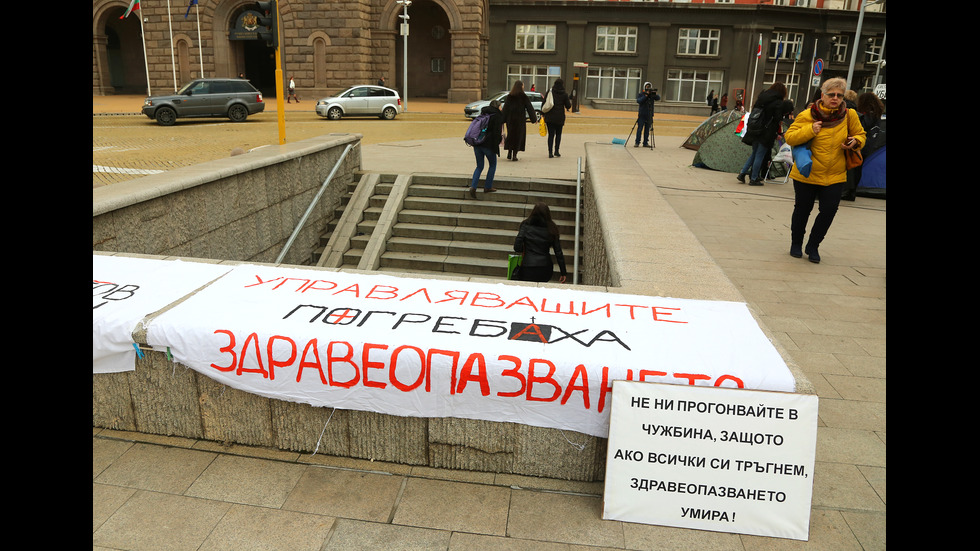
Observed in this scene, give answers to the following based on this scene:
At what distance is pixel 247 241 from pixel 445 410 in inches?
256

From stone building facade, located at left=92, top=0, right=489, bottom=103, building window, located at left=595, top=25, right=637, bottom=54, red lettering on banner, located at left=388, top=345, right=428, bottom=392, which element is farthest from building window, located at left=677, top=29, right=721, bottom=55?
red lettering on banner, located at left=388, top=345, right=428, bottom=392

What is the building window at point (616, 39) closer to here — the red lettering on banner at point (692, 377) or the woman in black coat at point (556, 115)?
the woman in black coat at point (556, 115)

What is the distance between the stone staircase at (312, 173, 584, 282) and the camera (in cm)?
1050

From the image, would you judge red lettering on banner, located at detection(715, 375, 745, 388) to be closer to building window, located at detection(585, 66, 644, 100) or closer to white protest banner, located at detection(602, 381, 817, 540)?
white protest banner, located at detection(602, 381, 817, 540)

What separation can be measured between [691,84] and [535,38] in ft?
32.7

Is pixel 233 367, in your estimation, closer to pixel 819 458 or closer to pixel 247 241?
pixel 819 458

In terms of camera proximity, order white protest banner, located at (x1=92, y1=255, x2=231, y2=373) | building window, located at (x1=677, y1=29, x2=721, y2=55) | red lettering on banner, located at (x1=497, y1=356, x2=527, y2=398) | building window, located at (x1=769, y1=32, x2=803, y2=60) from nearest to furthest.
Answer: red lettering on banner, located at (x1=497, y1=356, x2=527, y2=398) < white protest banner, located at (x1=92, y1=255, x2=231, y2=373) < building window, located at (x1=677, y1=29, x2=721, y2=55) < building window, located at (x1=769, y1=32, x2=803, y2=60)

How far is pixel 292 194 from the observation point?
10.1 metres

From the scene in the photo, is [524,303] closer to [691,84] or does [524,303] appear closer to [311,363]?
[311,363]

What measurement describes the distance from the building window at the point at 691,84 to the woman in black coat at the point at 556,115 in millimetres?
27092

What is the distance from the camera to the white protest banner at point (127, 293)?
3459 mm

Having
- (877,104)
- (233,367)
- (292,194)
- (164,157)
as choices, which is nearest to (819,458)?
(233,367)

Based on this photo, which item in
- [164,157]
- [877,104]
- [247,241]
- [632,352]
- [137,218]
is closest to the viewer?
[632,352]

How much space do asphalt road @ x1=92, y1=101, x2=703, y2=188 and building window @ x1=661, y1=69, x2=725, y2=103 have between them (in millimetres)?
5385
